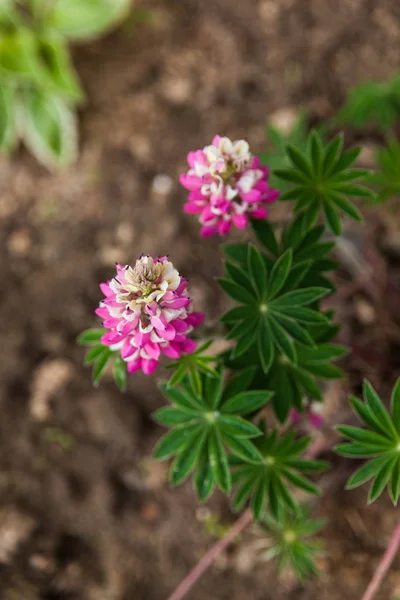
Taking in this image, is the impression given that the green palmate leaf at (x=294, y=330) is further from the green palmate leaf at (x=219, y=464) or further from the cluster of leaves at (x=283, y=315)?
the green palmate leaf at (x=219, y=464)

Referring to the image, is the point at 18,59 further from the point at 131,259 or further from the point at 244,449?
the point at 244,449

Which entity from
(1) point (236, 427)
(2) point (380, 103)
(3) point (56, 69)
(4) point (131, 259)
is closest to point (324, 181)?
(1) point (236, 427)

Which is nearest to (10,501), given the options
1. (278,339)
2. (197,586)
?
(197,586)

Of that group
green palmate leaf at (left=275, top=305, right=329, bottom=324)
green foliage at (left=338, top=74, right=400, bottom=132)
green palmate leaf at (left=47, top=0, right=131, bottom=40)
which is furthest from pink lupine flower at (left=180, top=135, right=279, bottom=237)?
green palmate leaf at (left=47, top=0, right=131, bottom=40)

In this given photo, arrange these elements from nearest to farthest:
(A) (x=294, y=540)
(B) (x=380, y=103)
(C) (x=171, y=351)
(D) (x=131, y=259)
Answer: (C) (x=171, y=351) < (A) (x=294, y=540) < (B) (x=380, y=103) < (D) (x=131, y=259)

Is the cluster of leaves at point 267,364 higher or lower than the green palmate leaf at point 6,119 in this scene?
lower

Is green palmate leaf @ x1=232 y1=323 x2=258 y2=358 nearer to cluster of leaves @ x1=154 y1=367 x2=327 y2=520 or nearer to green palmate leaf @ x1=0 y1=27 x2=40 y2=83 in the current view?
cluster of leaves @ x1=154 y1=367 x2=327 y2=520

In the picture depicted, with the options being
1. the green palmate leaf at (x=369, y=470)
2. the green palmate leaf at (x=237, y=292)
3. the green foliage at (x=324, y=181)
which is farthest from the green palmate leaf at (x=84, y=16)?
the green palmate leaf at (x=369, y=470)
